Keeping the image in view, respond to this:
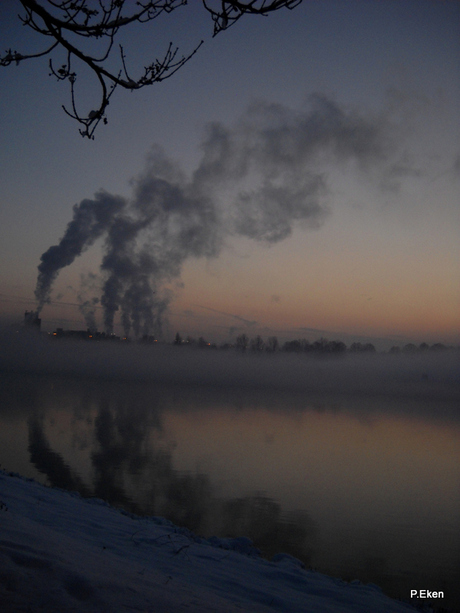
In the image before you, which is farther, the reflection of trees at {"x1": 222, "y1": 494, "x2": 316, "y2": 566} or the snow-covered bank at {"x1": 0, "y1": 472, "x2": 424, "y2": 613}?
the reflection of trees at {"x1": 222, "y1": 494, "x2": 316, "y2": 566}

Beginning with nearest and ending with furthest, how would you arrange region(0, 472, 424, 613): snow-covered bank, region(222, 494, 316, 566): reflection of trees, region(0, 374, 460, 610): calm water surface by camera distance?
region(0, 472, 424, 613): snow-covered bank → region(222, 494, 316, 566): reflection of trees → region(0, 374, 460, 610): calm water surface

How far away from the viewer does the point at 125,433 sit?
2148cm

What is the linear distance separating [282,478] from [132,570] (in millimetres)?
10396

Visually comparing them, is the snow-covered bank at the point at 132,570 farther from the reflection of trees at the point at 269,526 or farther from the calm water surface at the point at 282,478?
the calm water surface at the point at 282,478

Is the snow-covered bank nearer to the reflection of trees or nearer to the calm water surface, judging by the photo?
the reflection of trees

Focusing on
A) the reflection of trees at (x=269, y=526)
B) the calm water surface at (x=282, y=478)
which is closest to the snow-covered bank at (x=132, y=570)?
the reflection of trees at (x=269, y=526)

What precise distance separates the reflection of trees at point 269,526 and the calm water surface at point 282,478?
0.08 feet

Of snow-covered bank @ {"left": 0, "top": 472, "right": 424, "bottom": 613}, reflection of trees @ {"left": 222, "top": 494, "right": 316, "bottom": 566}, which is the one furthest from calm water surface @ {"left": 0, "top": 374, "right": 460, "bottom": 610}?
snow-covered bank @ {"left": 0, "top": 472, "right": 424, "bottom": 613}

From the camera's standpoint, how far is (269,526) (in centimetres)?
973

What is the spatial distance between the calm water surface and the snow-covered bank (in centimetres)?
189

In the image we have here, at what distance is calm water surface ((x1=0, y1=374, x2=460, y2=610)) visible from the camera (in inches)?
349

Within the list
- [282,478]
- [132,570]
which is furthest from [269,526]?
[132,570]

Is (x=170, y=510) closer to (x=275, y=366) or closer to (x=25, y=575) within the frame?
(x=25, y=575)

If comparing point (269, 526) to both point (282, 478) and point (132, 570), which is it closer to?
point (282, 478)
